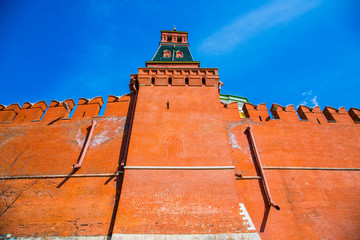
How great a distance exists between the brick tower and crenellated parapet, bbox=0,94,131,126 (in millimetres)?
1319

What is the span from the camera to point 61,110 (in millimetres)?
10625

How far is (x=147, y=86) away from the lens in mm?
10422

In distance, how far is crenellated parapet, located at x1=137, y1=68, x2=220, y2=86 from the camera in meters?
10.5

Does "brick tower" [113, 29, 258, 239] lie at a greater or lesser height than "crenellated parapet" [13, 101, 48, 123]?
lesser

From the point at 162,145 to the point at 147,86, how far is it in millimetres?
3813

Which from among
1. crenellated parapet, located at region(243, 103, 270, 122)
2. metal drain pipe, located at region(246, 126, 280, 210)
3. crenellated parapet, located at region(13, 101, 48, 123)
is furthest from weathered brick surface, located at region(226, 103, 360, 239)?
crenellated parapet, located at region(13, 101, 48, 123)

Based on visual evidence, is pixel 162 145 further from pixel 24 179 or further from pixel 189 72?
pixel 24 179

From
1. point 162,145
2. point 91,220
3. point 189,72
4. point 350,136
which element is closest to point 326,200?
point 350,136

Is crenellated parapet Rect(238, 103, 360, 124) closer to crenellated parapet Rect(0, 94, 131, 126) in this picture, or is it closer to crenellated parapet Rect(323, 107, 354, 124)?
crenellated parapet Rect(323, 107, 354, 124)

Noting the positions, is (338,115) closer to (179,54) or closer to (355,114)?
(355,114)

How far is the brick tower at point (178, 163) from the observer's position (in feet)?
21.5

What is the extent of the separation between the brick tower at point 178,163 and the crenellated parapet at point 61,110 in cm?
132

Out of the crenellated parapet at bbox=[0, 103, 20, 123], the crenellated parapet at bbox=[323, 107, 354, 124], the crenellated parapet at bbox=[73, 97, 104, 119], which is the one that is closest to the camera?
the crenellated parapet at bbox=[73, 97, 104, 119]

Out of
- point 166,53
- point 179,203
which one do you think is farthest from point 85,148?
point 166,53
